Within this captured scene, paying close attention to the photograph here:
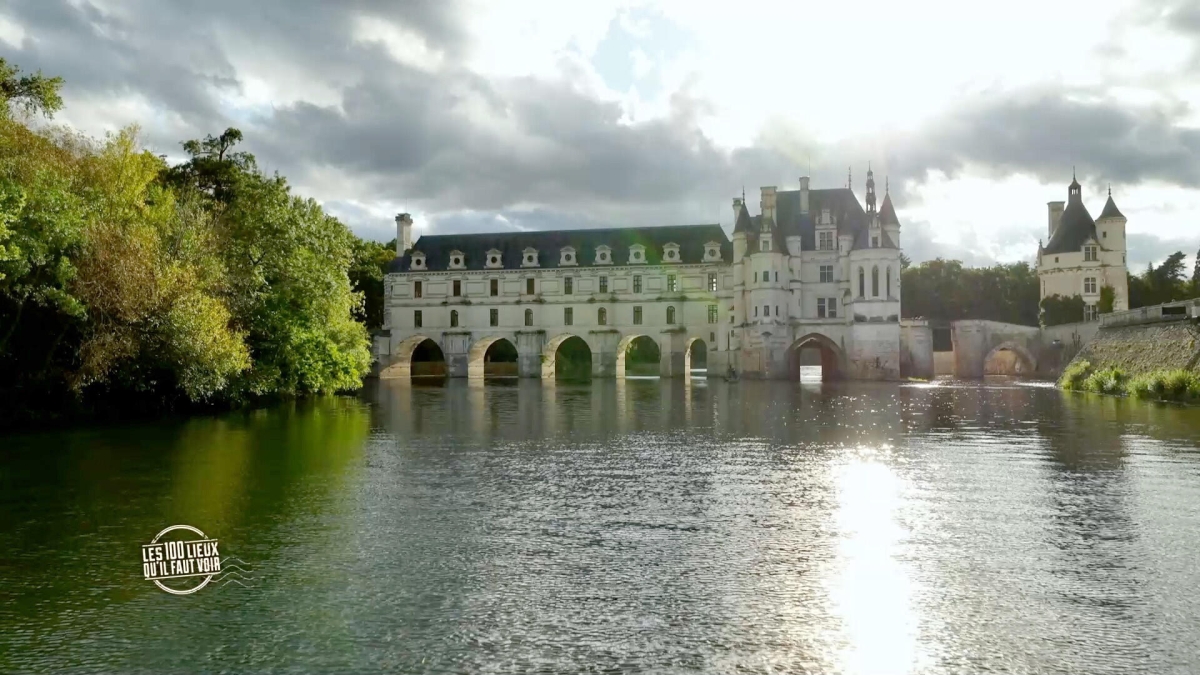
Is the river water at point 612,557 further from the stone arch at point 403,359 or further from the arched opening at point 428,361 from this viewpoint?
the arched opening at point 428,361

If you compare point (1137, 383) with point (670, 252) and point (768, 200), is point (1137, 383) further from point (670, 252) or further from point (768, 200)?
point (670, 252)

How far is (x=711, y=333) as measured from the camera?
242 ft

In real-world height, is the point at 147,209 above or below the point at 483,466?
above

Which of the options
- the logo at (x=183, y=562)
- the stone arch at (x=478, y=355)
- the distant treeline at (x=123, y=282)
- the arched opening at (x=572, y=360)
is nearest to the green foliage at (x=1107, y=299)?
the arched opening at (x=572, y=360)

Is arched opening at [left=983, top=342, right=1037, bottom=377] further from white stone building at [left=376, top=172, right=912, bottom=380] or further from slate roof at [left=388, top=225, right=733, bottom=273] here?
slate roof at [left=388, top=225, right=733, bottom=273]

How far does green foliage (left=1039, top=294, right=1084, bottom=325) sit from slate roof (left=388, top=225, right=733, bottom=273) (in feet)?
78.5

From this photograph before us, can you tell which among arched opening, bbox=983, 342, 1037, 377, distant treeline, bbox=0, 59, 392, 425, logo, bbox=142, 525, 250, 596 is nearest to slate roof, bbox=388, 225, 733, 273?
arched opening, bbox=983, 342, 1037, 377

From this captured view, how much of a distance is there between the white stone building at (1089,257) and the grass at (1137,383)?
21.6 meters

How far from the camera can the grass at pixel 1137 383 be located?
35469mm

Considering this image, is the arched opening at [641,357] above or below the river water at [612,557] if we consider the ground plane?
above

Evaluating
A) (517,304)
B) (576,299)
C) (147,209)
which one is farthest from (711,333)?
(147,209)

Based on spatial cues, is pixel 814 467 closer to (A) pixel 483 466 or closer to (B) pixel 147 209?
(A) pixel 483 466

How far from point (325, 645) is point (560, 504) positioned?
6298 mm

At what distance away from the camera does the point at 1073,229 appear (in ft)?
227
